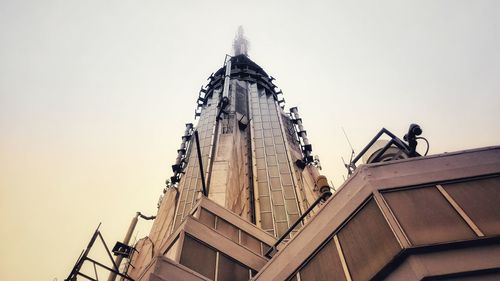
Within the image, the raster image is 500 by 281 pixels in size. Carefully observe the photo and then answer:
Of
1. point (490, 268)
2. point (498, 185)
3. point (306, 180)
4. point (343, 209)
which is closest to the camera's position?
point (490, 268)

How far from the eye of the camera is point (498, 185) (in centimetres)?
794

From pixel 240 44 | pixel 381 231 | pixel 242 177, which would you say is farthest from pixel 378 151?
pixel 240 44

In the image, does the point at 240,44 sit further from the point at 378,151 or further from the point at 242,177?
the point at 378,151

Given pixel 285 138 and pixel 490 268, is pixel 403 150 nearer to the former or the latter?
pixel 490 268

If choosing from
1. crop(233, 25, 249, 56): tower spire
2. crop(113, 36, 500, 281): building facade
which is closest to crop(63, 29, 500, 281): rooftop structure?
crop(113, 36, 500, 281): building facade

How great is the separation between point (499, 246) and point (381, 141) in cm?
645

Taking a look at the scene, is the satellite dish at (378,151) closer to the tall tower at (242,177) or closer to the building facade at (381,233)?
the building facade at (381,233)

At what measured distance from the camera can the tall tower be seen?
1850cm

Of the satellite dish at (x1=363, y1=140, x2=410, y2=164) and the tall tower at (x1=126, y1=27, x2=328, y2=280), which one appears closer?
the satellite dish at (x1=363, y1=140, x2=410, y2=164)

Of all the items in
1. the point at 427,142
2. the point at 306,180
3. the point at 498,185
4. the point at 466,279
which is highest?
the point at 306,180

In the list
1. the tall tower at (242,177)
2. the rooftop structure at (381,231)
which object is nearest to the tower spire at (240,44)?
the tall tower at (242,177)

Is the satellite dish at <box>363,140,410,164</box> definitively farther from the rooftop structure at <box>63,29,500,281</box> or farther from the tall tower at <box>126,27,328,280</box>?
the tall tower at <box>126,27,328,280</box>

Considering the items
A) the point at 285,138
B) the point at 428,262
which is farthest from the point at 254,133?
the point at 428,262

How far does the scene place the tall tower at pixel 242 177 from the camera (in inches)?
728
